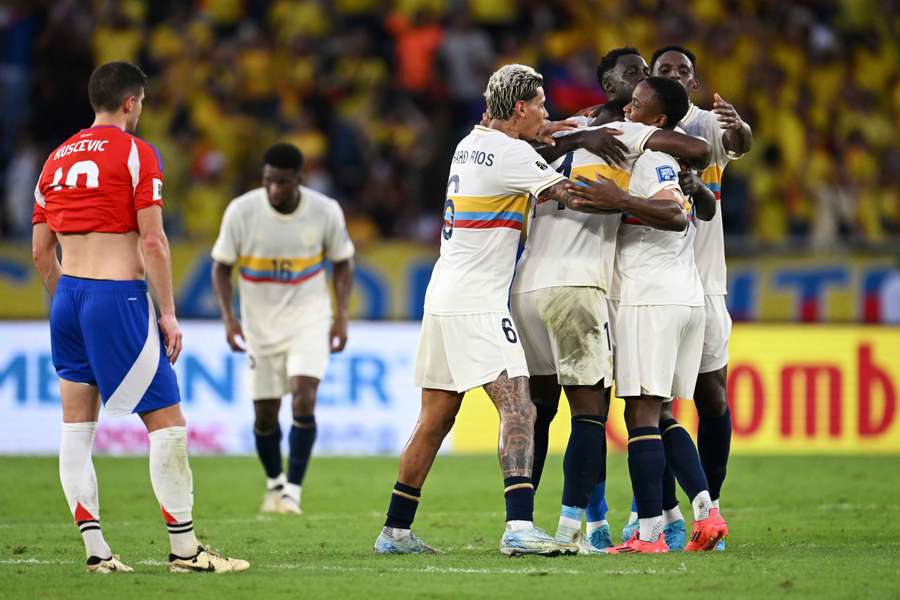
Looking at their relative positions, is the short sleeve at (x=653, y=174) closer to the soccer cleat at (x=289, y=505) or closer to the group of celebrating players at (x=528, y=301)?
the group of celebrating players at (x=528, y=301)

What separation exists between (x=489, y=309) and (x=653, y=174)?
1142 mm

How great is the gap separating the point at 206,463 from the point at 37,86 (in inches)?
257

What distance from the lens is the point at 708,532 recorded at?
25.5 feet

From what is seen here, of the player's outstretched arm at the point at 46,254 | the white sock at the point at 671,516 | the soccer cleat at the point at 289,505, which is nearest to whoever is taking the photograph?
the player's outstretched arm at the point at 46,254

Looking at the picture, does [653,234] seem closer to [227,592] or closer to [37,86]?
[227,592]

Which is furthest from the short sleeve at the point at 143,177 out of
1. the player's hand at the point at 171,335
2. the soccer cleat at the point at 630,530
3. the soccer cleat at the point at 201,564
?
the soccer cleat at the point at 630,530

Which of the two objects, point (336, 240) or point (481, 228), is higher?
point (336, 240)

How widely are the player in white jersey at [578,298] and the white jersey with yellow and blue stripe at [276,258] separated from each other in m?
3.69

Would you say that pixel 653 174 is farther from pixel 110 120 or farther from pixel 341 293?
pixel 341 293

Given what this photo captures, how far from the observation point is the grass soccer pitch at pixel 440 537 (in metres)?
6.46

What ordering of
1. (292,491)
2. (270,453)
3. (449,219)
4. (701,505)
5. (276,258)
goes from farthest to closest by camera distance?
1. (276,258)
2. (270,453)
3. (292,491)
4. (701,505)
5. (449,219)

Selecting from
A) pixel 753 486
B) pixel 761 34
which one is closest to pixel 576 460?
pixel 753 486

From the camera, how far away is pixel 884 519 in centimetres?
978

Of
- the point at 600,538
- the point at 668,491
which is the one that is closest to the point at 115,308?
the point at 600,538
